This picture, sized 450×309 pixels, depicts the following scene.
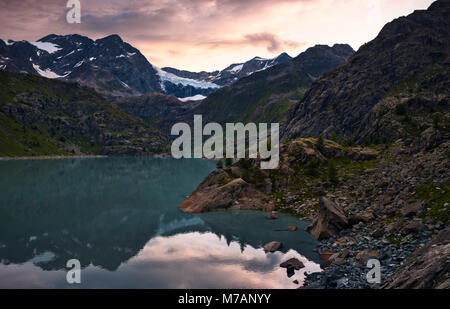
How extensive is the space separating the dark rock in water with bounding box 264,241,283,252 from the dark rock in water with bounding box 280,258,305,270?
674 cm

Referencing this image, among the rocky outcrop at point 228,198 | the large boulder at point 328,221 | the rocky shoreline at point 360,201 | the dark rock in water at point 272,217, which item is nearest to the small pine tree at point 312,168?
the rocky shoreline at point 360,201

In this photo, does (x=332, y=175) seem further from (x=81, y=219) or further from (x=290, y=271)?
(x=81, y=219)

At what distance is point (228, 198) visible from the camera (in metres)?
83.6

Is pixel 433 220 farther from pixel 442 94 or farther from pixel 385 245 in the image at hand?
pixel 442 94

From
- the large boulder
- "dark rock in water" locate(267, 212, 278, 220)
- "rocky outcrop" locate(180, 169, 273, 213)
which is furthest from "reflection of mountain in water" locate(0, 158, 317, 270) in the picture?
"rocky outcrop" locate(180, 169, 273, 213)

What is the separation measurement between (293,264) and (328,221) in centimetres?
1603

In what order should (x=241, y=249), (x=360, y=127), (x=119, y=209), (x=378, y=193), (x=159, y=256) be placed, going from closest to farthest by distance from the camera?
(x=159, y=256)
(x=241, y=249)
(x=378, y=193)
(x=119, y=209)
(x=360, y=127)

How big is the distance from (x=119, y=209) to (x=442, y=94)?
571 ft

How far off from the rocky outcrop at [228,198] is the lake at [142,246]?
331 cm

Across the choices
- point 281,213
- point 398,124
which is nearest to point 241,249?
point 281,213

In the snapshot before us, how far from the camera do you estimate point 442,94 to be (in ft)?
547

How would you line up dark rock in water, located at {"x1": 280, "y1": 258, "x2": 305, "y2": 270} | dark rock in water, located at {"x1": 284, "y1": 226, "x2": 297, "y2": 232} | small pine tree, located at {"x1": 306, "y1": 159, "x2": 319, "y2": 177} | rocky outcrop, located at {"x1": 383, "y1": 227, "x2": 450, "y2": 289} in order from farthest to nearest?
small pine tree, located at {"x1": 306, "y1": 159, "x2": 319, "y2": 177} → dark rock in water, located at {"x1": 284, "y1": 226, "x2": 297, "y2": 232} → dark rock in water, located at {"x1": 280, "y1": 258, "x2": 305, "y2": 270} → rocky outcrop, located at {"x1": 383, "y1": 227, "x2": 450, "y2": 289}

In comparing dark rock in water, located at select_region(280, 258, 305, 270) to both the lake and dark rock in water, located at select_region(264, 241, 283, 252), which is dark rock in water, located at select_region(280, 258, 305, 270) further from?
dark rock in water, located at select_region(264, 241, 283, 252)

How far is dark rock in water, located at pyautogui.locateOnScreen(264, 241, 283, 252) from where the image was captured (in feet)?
169
